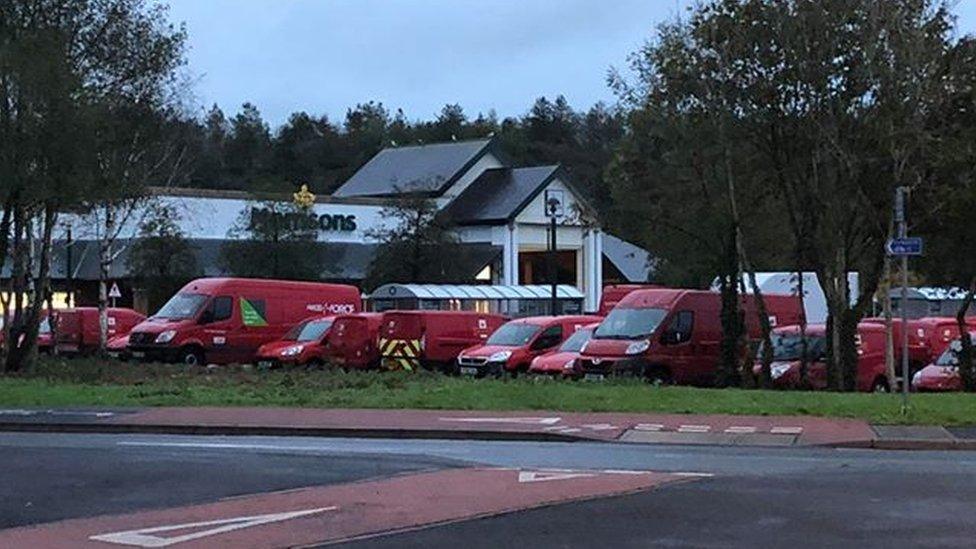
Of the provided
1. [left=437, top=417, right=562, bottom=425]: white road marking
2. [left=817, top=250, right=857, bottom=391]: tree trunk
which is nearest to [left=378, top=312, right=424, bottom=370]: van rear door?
[left=817, top=250, right=857, bottom=391]: tree trunk

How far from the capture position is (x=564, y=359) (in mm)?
33781

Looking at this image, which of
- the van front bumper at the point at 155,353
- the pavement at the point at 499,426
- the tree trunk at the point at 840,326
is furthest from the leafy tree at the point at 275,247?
the pavement at the point at 499,426

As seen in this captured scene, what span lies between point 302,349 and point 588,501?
25280 millimetres

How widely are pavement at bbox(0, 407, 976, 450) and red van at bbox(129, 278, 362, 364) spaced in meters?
15.5

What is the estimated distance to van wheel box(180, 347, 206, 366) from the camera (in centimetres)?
4078

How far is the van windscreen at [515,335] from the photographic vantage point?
3638 cm

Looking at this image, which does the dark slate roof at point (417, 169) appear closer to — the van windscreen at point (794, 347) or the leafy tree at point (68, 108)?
the leafy tree at point (68, 108)

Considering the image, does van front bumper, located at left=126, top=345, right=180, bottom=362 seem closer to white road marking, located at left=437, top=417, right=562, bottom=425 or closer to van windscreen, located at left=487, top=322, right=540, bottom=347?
van windscreen, located at left=487, top=322, right=540, bottom=347

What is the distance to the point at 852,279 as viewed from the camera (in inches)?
1694

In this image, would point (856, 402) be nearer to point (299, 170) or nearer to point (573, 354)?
point (573, 354)

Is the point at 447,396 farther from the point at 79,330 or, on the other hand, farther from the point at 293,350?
the point at 79,330

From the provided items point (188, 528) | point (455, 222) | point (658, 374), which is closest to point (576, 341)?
point (658, 374)

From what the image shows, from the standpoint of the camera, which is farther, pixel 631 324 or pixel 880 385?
pixel 631 324

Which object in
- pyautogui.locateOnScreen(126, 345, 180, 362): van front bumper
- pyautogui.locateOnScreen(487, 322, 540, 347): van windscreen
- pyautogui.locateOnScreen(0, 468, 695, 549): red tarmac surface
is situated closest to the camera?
pyautogui.locateOnScreen(0, 468, 695, 549): red tarmac surface
